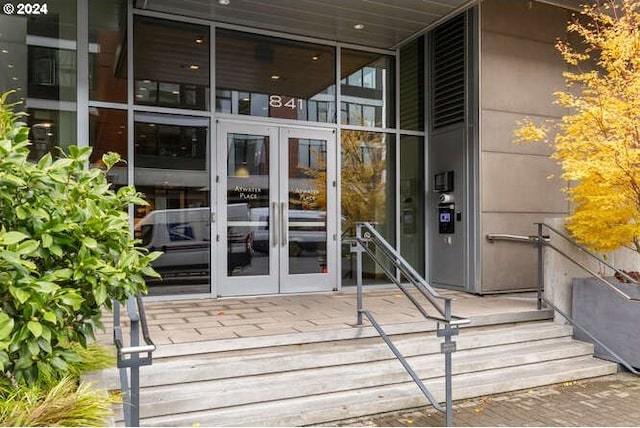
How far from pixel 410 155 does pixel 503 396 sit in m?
4.41

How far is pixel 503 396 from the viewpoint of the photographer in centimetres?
454

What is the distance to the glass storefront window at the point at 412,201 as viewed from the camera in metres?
8.04


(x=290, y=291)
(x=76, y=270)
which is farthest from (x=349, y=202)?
(x=76, y=270)

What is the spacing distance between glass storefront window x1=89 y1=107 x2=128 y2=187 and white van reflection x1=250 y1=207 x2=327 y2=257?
5.76 ft

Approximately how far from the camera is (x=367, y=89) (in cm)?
787

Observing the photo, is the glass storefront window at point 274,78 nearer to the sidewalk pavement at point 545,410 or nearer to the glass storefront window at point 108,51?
the glass storefront window at point 108,51

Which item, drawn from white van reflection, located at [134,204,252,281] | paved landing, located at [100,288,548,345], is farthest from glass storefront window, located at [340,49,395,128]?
paved landing, located at [100,288,548,345]

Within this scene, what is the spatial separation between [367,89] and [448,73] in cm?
124

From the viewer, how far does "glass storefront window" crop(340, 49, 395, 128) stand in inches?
302

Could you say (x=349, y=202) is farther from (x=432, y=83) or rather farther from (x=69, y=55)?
(x=69, y=55)

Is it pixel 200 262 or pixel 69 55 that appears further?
pixel 200 262

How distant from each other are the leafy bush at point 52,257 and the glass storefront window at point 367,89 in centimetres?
508

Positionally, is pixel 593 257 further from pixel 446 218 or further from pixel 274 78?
pixel 274 78

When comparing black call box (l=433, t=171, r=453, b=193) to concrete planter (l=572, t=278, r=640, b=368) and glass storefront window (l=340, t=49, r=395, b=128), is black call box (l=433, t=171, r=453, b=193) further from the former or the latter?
concrete planter (l=572, t=278, r=640, b=368)
